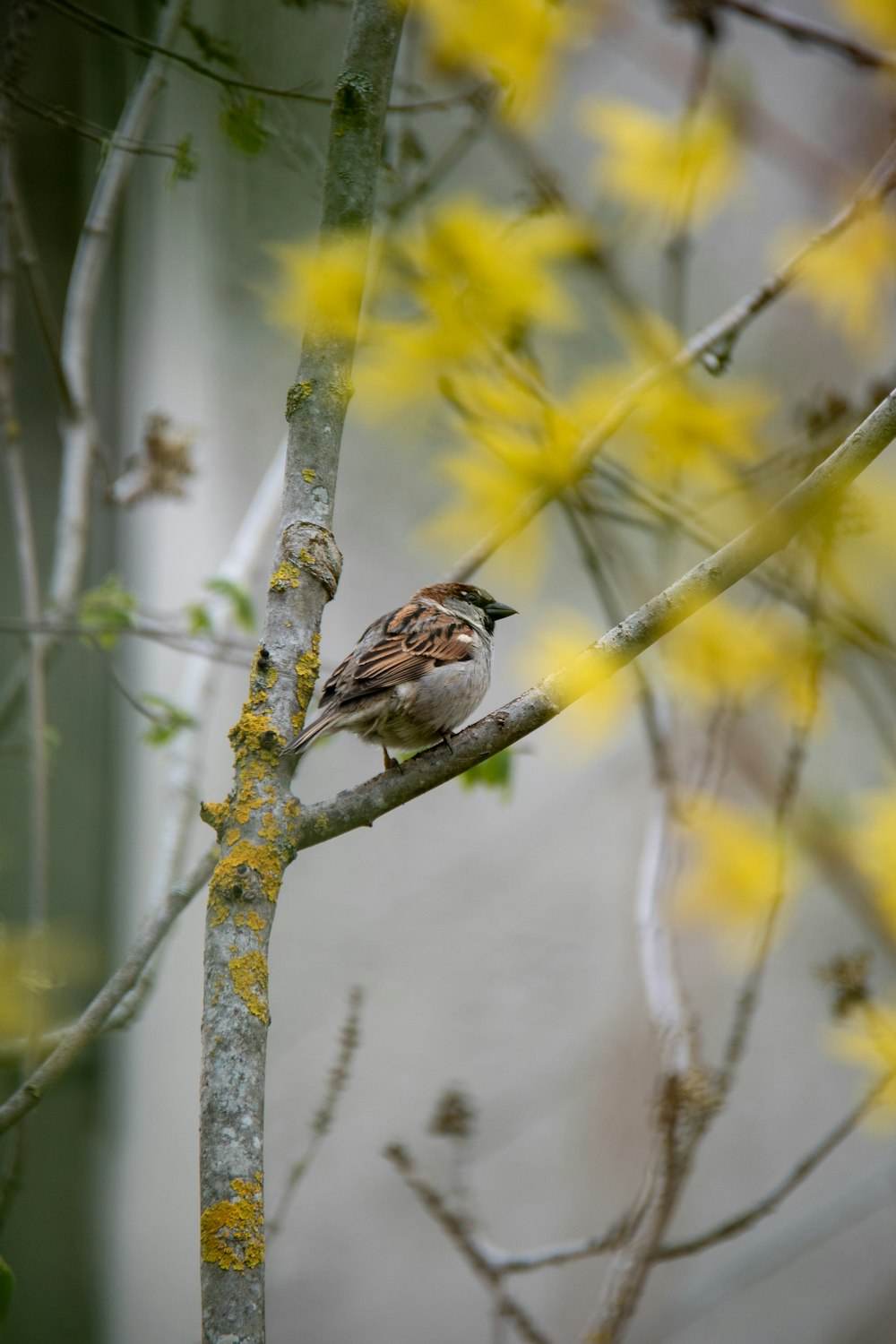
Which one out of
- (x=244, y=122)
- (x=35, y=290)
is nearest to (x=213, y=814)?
(x=244, y=122)

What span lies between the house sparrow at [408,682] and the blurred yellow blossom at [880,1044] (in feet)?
3.81

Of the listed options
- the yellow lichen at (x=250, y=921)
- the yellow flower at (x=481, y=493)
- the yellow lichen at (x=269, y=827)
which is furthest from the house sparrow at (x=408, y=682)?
the yellow lichen at (x=250, y=921)

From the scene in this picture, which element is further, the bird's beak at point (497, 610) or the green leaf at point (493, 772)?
the bird's beak at point (497, 610)

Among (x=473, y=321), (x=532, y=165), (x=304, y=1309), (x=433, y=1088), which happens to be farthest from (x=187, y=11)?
(x=304, y=1309)

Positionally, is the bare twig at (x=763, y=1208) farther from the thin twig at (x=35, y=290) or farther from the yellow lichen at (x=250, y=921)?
the thin twig at (x=35, y=290)

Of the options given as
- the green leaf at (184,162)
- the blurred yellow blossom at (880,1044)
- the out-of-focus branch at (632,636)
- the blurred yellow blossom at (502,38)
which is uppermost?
the blurred yellow blossom at (502,38)

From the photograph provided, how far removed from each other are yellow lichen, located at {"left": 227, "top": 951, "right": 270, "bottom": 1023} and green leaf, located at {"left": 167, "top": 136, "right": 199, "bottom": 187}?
1.45 meters

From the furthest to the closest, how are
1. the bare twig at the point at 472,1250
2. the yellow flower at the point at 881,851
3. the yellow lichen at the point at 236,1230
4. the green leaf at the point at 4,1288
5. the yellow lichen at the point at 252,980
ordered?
Result: the yellow flower at the point at 881,851 < the bare twig at the point at 472,1250 < the green leaf at the point at 4,1288 < the yellow lichen at the point at 252,980 < the yellow lichen at the point at 236,1230

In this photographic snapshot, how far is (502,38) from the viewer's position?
233 cm

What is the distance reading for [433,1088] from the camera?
512cm

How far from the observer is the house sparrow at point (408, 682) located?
2893mm

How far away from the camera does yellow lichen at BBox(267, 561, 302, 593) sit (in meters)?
1.94

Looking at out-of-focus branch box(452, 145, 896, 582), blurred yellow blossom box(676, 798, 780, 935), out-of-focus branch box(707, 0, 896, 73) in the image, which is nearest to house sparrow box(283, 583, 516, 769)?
out-of-focus branch box(452, 145, 896, 582)

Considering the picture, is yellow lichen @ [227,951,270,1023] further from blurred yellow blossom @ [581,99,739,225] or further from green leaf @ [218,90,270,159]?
blurred yellow blossom @ [581,99,739,225]
